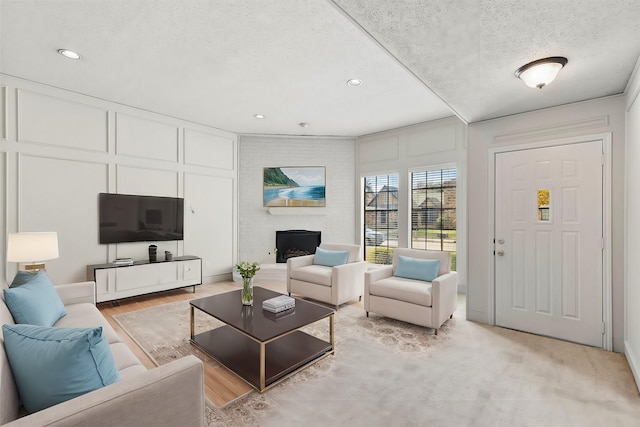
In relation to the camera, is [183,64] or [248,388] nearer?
[248,388]

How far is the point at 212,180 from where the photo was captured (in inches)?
214

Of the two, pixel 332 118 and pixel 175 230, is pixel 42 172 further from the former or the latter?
pixel 332 118

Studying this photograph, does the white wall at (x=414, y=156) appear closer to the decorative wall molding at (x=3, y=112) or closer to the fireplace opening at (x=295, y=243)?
the fireplace opening at (x=295, y=243)

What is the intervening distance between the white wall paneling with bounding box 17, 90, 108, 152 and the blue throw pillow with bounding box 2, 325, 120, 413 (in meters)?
3.56

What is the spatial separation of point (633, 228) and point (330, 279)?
301 centimetres

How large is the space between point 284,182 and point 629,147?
15.6ft

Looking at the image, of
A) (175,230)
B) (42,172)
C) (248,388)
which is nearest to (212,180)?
(175,230)

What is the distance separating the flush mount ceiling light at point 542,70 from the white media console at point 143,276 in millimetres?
4803

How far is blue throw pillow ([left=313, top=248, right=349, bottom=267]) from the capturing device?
14.4ft

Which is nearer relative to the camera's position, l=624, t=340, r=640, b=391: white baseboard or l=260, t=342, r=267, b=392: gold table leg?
l=260, t=342, r=267, b=392: gold table leg

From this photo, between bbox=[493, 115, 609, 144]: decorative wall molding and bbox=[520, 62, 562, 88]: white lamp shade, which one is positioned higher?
bbox=[520, 62, 562, 88]: white lamp shade

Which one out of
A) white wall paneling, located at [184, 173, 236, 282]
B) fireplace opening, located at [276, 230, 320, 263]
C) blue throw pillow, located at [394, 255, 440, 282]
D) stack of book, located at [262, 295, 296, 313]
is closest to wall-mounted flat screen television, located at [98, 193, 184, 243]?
white wall paneling, located at [184, 173, 236, 282]

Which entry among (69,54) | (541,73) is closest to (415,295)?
(541,73)

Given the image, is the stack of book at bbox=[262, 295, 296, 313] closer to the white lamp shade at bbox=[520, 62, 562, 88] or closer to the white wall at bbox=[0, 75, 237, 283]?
the white lamp shade at bbox=[520, 62, 562, 88]
